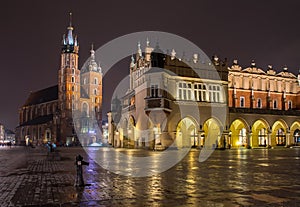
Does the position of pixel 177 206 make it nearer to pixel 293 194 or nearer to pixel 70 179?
pixel 293 194

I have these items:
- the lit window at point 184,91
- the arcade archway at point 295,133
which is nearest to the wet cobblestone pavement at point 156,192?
the lit window at point 184,91

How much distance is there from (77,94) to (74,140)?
53.7 ft

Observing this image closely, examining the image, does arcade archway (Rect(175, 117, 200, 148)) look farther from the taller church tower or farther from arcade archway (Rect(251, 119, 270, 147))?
the taller church tower

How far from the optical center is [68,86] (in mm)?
115188

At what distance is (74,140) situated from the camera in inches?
4397

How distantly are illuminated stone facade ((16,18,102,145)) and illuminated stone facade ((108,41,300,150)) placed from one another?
49753mm

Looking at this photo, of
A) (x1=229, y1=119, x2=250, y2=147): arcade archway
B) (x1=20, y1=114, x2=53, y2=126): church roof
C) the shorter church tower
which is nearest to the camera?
(x1=229, y1=119, x2=250, y2=147): arcade archway

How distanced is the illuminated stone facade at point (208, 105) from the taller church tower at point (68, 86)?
49.1m

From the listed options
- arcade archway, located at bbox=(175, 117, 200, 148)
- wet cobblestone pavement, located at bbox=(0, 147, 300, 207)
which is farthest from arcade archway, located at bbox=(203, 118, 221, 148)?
wet cobblestone pavement, located at bbox=(0, 147, 300, 207)

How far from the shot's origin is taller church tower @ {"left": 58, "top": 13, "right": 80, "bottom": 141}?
369ft

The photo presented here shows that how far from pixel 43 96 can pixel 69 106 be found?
87.3 feet

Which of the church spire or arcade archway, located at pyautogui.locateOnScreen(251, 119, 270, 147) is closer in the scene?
arcade archway, located at pyautogui.locateOnScreen(251, 119, 270, 147)

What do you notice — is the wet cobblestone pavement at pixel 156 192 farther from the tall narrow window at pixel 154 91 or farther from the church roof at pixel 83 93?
the church roof at pixel 83 93

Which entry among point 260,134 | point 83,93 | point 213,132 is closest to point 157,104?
point 213,132
